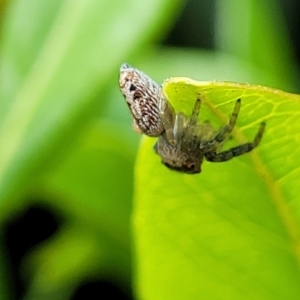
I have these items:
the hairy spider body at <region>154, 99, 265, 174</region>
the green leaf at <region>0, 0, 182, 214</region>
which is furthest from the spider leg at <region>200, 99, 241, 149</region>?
the green leaf at <region>0, 0, 182, 214</region>

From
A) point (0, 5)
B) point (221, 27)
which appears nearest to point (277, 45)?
point (221, 27)

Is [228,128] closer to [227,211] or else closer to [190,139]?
[227,211]

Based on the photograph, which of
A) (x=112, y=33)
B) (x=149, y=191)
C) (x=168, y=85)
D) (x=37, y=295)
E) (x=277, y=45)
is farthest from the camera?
(x=277, y=45)

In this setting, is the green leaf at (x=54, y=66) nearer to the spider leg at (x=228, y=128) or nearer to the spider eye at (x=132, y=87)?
the spider eye at (x=132, y=87)

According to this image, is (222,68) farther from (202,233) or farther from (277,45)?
(202,233)

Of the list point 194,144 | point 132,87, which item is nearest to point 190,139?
point 194,144

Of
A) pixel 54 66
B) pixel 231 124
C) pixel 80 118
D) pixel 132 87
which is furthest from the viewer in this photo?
pixel 54 66
